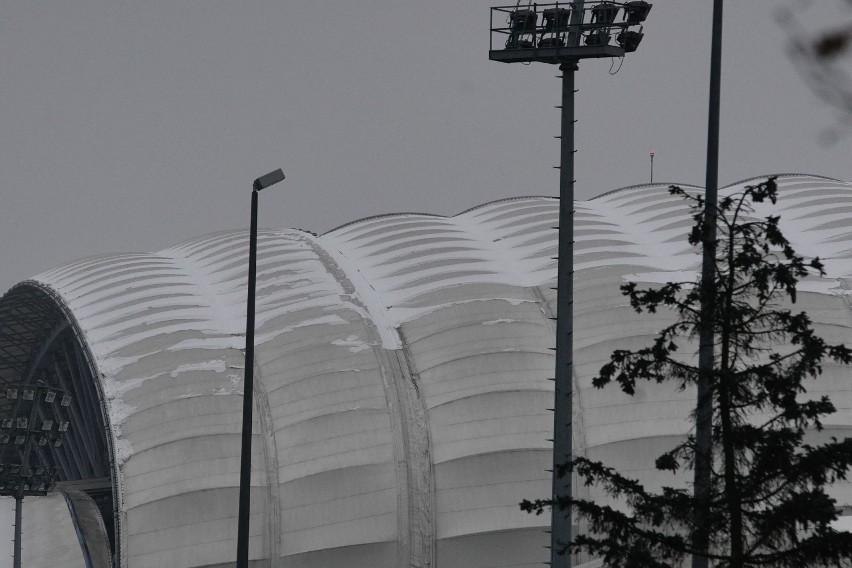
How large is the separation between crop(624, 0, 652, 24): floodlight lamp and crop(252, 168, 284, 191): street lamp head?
718cm

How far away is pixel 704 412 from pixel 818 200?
125 ft

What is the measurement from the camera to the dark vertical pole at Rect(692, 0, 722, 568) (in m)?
20.4

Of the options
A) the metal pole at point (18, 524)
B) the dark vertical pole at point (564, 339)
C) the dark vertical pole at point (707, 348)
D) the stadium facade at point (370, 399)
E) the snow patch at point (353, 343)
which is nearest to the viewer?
the dark vertical pole at point (707, 348)

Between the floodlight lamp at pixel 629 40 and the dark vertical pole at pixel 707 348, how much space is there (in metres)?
3.67

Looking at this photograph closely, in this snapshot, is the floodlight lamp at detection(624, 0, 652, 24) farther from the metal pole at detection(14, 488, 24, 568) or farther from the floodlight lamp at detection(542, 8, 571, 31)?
the metal pole at detection(14, 488, 24, 568)

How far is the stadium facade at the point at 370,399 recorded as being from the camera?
41312 millimetres

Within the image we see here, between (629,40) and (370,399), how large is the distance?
2025 centimetres

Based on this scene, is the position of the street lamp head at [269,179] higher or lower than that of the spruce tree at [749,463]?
higher

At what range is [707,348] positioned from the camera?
69.7 feet

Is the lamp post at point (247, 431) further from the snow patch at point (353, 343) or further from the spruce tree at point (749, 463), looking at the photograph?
the snow patch at point (353, 343)

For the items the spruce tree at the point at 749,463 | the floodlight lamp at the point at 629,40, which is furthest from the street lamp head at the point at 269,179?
the spruce tree at the point at 749,463

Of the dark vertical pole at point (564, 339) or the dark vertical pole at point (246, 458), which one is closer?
the dark vertical pole at point (564, 339)

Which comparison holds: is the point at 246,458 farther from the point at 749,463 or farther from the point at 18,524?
the point at 18,524

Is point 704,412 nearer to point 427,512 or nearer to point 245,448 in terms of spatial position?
point 245,448
